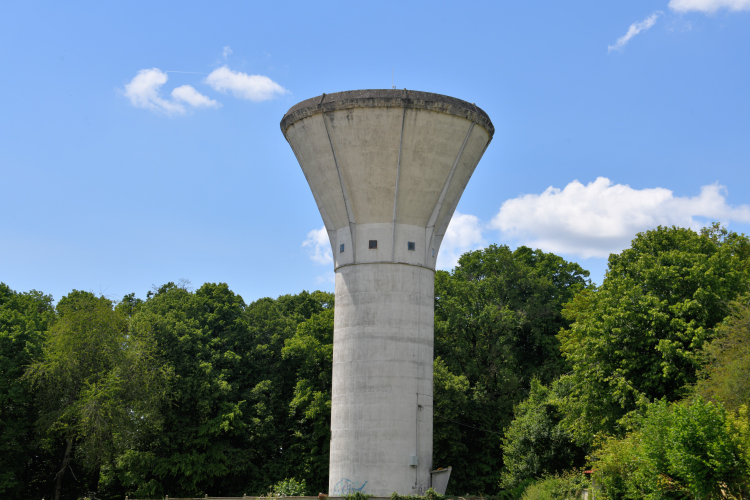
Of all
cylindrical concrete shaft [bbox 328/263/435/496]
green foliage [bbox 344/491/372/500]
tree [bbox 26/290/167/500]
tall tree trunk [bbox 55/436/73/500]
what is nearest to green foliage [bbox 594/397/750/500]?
cylindrical concrete shaft [bbox 328/263/435/496]

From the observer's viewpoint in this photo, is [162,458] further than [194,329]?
No

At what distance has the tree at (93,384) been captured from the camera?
3438cm

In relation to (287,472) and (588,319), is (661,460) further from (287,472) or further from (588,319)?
(287,472)

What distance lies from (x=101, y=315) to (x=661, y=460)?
91.4 ft

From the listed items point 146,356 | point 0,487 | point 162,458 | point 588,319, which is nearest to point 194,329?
point 146,356

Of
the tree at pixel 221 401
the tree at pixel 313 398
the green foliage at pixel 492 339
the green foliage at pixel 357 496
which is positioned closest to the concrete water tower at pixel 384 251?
the green foliage at pixel 357 496

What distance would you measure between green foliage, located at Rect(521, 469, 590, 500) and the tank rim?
15.9m

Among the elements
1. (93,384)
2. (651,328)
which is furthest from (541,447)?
(93,384)

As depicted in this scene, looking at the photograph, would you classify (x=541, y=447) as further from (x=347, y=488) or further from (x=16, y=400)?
(x=16, y=400)

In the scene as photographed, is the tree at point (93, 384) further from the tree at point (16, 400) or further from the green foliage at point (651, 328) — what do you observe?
the green foliage at point (651, 328)

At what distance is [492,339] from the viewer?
4600cm

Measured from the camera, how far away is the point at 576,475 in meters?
31.3

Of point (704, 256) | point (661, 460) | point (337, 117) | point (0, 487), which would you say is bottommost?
point (0, 487)

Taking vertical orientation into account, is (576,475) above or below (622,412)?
below
